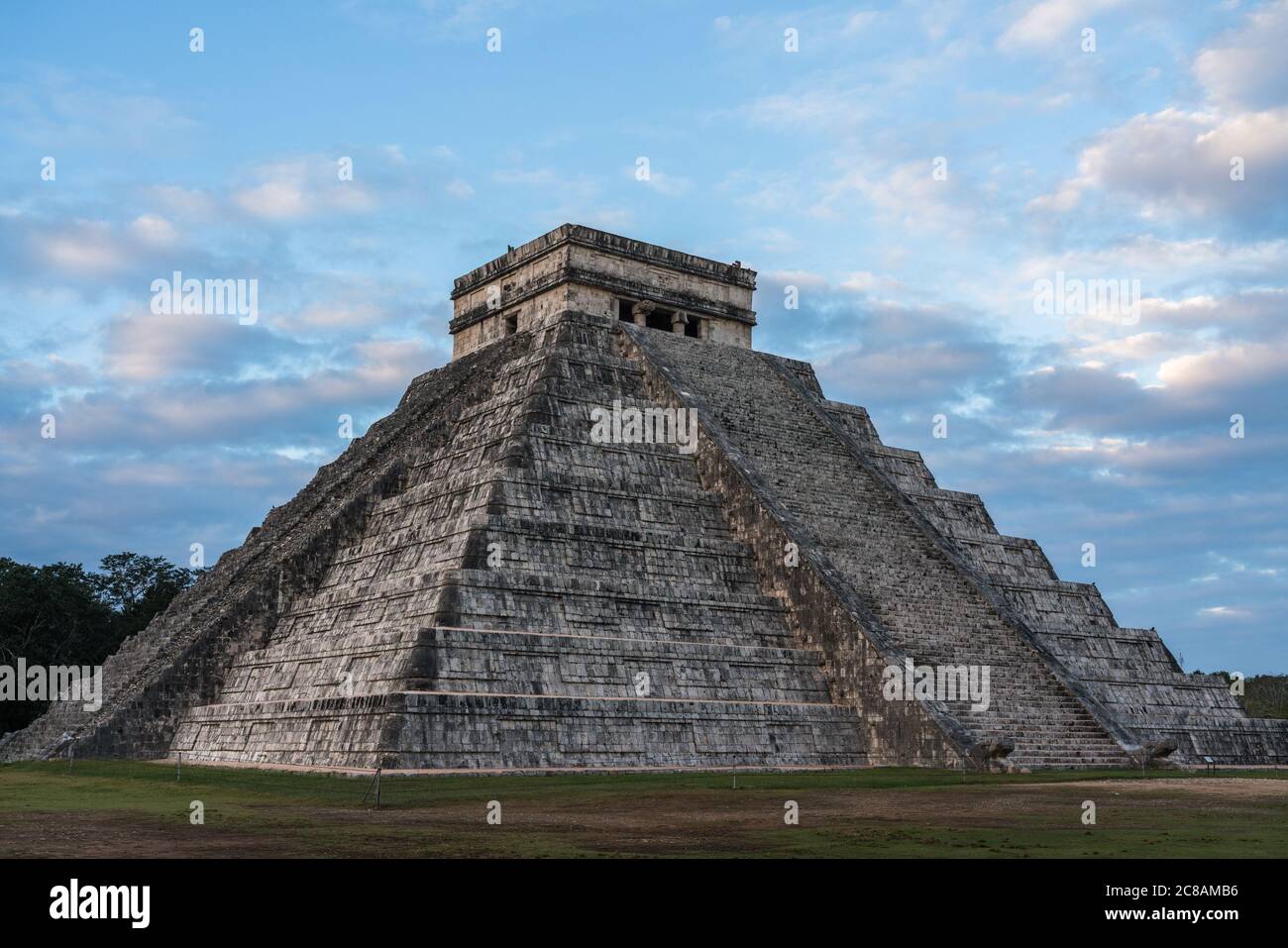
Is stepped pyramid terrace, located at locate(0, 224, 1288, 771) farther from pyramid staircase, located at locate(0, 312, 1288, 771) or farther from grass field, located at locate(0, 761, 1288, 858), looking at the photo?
grass field, located at locate(0, 761, 1288, 858)

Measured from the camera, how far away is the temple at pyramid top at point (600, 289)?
3241 cm

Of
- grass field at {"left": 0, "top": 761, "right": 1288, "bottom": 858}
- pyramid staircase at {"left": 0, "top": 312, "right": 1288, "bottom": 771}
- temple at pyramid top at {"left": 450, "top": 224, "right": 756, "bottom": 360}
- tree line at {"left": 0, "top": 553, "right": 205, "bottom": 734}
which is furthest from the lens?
tree line at {"left": 0, "top": 553, "right": 205, "bottom": 734}

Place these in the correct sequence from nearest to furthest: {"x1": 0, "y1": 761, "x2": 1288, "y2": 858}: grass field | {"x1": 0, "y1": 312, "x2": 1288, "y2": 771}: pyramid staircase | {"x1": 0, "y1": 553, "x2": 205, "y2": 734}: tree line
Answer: {"x1": 0, "y1": 761, "x2": 1288, "y2": 858}: grass field
{"x1": 0, "y1": 312, "x2": 1288, "y2": 771}: pyramid staircase
{"x1": 0, "y1": 553, "x2": 205, "y2": 734}: tree line

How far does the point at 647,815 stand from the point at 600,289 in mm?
20702

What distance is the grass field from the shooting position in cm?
1055

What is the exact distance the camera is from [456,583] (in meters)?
21.5

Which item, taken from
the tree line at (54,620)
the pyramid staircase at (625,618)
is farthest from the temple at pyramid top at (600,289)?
the tree line at (54,620)

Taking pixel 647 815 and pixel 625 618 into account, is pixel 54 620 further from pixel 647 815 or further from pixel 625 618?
pixel 647 815

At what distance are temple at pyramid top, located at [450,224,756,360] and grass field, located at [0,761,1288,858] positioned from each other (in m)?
15.8

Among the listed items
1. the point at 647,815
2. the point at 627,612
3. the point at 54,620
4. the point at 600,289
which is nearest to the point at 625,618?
the point at 627,612

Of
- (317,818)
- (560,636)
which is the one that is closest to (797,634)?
(560,636)

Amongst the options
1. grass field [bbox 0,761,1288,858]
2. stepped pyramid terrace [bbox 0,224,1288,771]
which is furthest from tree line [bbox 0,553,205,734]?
grass field [bbox 0,761,1288,858]
